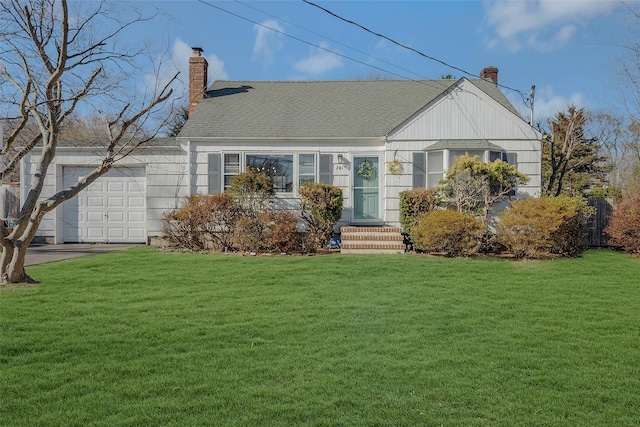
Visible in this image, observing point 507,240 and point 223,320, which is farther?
point 507,240

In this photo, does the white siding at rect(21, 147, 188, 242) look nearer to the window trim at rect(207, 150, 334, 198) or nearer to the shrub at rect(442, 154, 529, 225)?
the window trim at rect(207, 150, 334, 198)

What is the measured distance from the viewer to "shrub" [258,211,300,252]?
1162 centimetres

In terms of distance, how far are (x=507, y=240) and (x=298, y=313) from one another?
709 centimetres

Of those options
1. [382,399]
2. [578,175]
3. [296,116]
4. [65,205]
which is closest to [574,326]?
[382,399]

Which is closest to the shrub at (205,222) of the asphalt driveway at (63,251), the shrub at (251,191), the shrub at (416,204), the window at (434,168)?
the shrub at (251,191)

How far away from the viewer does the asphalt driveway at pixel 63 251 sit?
423 inches

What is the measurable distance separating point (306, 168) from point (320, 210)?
2.38 metres

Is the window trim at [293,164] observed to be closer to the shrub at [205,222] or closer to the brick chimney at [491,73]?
the shrub at [205,222]

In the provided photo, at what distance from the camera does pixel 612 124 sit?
88.9 ft

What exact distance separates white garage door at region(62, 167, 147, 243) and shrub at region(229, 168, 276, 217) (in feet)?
11.7

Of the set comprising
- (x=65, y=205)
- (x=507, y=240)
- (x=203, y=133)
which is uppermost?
(x=203, y=133)

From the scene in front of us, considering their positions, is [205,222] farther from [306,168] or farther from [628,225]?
[628,225]

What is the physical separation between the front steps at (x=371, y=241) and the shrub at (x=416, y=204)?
0.40 metres

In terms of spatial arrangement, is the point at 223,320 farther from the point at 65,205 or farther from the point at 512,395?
the point at 65,205
